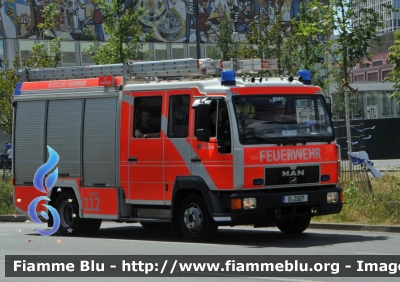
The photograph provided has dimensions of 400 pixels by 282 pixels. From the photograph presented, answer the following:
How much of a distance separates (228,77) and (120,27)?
17.5 meters

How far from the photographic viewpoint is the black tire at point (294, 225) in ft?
51.7

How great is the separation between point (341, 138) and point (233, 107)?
7721mm

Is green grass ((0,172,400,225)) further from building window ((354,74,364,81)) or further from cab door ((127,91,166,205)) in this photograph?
building window ((354,74,364,81))

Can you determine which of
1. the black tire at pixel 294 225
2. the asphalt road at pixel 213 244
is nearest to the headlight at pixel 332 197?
the asphalt road at pixel 213 244

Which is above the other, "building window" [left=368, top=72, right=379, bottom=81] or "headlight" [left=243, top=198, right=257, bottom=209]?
"headlight" [left=243, top=198, right=257, bottom=209]

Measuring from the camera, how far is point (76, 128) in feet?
56.2

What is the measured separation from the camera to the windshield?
47.1 feet

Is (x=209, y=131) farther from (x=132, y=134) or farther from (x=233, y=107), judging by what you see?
(x=132, y=134)

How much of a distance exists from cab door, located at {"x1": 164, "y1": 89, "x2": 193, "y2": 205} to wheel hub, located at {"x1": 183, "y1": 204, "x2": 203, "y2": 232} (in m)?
0.47

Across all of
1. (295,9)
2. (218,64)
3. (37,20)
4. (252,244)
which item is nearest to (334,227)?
(252,244)

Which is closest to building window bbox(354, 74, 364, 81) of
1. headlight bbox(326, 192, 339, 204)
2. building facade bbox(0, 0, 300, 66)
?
building facade bbox(0, 0, 300, 66)

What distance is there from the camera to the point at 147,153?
51.5 ft

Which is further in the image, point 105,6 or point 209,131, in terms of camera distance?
point 105,6

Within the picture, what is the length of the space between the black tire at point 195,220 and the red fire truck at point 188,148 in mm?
18
